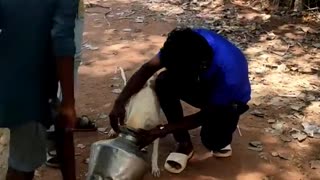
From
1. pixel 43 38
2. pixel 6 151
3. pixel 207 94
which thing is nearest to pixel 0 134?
pixel 6 151

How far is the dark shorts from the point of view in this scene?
10.4 ft

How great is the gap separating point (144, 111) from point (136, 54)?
2.64 metres

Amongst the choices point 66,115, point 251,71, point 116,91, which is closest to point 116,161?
point 66,115

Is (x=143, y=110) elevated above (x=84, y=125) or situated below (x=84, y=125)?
above

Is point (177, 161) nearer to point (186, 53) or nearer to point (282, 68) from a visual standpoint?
point (186, 53)

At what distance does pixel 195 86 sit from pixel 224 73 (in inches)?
7.6

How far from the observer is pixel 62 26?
2088mm

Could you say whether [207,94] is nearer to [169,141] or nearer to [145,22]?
[169,141]

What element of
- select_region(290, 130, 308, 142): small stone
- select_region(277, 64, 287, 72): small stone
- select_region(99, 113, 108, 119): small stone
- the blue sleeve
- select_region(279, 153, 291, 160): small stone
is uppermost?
the blue sleeve

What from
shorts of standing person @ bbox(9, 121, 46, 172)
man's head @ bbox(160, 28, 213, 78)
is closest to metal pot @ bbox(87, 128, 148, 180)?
shorts of standing person @ bbox(9, 121, 46, 172)

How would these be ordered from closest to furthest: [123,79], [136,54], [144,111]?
1. [144,111]
2. [123,79]
3. [136,54]

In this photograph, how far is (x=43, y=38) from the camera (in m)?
2.13

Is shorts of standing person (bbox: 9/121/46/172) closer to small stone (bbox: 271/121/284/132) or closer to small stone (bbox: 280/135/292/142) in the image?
small stone (bbox: 280/135/292/142)

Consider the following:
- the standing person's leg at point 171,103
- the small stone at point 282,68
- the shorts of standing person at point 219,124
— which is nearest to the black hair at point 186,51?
the standing person's leg at point 171,103
